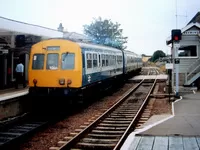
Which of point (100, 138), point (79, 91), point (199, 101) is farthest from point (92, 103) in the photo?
point (100, 138)

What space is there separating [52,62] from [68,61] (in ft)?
2.28

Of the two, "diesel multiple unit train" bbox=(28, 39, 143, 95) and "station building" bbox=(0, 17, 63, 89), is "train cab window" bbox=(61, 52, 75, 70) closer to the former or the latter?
"diesel multiple unit train" bbox=(28, 39, 143, 95)

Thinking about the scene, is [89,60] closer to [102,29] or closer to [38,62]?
[38,62]

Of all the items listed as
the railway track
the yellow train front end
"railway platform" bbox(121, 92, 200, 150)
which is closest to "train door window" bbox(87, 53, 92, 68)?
the yellow train front end

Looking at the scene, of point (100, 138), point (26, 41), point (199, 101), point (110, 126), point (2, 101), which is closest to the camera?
point (100, 138)

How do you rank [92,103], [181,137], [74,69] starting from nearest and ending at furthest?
[181,137], [74,69], [92,103]

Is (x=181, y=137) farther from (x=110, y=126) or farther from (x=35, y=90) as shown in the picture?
(x=35, y=90)

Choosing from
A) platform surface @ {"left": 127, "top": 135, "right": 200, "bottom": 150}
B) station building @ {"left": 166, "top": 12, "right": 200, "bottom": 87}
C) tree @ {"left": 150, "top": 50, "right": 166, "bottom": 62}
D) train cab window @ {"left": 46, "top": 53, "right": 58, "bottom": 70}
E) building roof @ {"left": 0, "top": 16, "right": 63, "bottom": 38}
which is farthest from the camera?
tree @ {"left": 150, "top": 50, "right": 166, "bottom": 62}

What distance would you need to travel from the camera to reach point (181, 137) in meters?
7.75

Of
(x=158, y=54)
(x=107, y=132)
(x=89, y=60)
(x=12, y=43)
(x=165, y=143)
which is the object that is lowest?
(x=107, y=132)

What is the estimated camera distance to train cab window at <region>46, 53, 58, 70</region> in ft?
44.4

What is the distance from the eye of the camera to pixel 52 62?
44.7 feet

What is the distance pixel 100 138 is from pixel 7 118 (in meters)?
4.46

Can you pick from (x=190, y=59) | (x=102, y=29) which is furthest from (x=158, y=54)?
(x=190, y=59)
